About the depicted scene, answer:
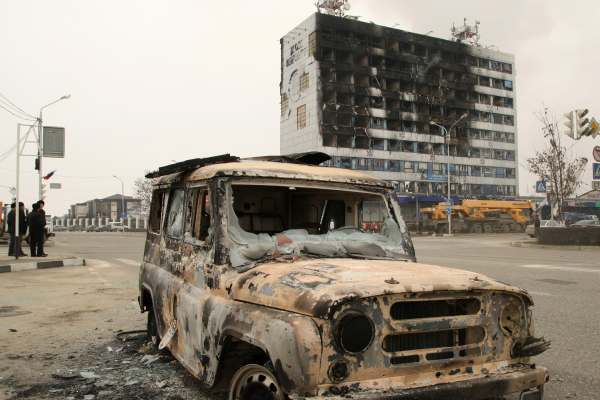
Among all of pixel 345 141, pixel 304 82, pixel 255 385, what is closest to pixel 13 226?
pixel 255 385

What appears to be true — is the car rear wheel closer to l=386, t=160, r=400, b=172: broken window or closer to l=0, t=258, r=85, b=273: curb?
l=386, t=160, r=400, b=172: broken window

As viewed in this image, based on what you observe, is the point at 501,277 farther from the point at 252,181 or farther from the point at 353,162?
the point at 353,162

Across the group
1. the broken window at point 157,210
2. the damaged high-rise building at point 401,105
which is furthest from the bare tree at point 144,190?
the broken window at point 157,210

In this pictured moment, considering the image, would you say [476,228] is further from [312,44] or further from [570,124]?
[312,44]

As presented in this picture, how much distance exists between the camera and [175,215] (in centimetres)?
436

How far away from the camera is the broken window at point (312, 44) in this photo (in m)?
66.7

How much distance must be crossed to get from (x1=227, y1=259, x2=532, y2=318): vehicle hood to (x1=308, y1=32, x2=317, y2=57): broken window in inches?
2625

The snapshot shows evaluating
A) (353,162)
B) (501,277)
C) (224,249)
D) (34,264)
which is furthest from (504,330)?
(353,162)

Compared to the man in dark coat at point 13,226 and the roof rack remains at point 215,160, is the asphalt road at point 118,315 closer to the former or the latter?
the roof rack remains at point 215,160

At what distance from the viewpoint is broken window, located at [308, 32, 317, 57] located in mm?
66688

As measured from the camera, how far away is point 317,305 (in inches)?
92.7

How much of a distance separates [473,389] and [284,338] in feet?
3.18

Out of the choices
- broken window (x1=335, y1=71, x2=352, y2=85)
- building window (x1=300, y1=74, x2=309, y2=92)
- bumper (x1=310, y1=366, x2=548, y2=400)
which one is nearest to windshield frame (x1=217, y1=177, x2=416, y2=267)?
bumper (x1=310, y1=366, x2=548, y2=400)

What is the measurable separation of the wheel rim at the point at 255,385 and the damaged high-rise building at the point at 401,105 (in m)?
59.8
